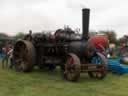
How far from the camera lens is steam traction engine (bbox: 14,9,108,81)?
1037cm

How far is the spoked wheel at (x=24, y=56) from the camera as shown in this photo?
1213 centimetres

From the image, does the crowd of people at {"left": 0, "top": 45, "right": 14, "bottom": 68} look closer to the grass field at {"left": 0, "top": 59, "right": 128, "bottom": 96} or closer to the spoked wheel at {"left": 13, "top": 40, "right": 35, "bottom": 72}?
the spoked wheel at {"left": 13, "top": 40, "right": 35, "bottom": 72}

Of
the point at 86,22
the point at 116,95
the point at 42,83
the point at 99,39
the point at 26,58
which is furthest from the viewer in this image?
the point at 99,39

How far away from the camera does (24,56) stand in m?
12.6

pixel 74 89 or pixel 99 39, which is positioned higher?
pixel 99 39

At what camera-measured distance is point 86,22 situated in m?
10.6

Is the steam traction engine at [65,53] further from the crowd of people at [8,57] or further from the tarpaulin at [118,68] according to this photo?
the tarpaulin at [118,68]

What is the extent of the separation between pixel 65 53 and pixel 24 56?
7.00 feet

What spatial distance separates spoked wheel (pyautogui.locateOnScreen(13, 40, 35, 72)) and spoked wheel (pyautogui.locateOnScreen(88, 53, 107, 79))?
237 centimetres

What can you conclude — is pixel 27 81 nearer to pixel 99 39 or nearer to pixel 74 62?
pixel 74 62

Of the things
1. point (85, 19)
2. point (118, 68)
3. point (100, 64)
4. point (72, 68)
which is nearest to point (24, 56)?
point (72, 68)

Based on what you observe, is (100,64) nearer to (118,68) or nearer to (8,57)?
(118,68)

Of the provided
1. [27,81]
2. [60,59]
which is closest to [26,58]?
[60,59]

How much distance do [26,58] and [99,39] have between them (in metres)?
3.74
